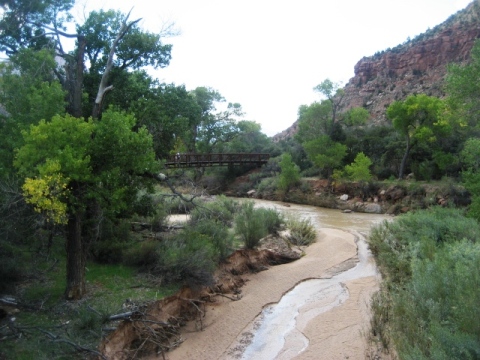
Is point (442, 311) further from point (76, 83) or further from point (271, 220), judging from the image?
point (271, 220)

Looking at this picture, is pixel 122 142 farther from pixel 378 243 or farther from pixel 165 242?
pixel 378 243

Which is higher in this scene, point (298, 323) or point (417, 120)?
point (417, 120)

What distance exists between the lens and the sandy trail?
7918 mm

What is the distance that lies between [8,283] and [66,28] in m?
8.27

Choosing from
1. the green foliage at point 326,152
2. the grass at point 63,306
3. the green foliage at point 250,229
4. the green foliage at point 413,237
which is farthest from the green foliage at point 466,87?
the green foliage at point 326,152

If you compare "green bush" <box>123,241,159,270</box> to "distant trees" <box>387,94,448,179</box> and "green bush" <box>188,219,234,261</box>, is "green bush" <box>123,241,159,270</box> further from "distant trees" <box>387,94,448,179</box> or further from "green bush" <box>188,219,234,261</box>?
"distant trees" <box>387,94,448,179</box>

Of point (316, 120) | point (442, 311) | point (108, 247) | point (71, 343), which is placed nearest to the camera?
point (442, 311)

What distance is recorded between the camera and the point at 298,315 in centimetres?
986

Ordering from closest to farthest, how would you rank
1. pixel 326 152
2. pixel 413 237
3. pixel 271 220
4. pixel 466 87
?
pixel 413 237 < pixel 466 87 < pixel 271 220 < pixel 326 152

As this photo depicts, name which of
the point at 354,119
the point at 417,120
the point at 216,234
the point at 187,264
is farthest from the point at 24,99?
the point at 354,119

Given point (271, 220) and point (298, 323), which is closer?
point (298, 323)

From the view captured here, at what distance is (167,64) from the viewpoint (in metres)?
14.0

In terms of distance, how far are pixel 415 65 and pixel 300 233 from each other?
2654 inches

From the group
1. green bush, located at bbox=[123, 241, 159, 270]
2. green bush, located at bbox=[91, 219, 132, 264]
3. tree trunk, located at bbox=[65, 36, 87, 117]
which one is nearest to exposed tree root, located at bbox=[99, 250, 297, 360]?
green bush, located at bbox=[123, 241, 159, 270]
